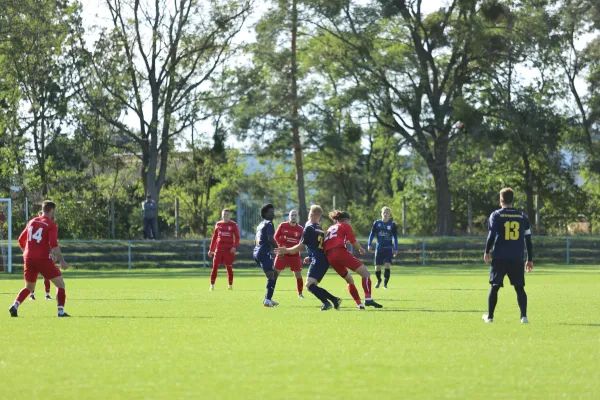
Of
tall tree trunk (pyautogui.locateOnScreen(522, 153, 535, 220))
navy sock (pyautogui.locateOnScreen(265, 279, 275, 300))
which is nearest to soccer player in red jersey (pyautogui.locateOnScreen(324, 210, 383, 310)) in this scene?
navy sock (pyautogui.locateOnScreen(265, 279, 275, 300))

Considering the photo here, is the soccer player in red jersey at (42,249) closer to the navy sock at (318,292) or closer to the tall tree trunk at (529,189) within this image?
the navy sock at (318,292)

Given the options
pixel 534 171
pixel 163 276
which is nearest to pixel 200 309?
pixel 163 276

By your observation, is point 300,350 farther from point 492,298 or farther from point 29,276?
point 29,276

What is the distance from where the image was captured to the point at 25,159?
54156 millimetres

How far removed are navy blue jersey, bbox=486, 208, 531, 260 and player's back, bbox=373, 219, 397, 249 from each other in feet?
36.9

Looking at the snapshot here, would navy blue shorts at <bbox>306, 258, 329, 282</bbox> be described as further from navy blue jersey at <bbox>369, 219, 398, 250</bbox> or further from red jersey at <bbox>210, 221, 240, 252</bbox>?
red jersey at <bbox>210, 221, 240, 252</bbox>

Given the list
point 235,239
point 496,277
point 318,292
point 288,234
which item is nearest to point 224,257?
point 235,239

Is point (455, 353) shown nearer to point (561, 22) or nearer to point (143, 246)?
point (143, 246)

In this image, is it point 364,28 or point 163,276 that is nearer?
point 163,276

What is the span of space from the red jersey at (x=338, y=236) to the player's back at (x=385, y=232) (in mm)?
8671

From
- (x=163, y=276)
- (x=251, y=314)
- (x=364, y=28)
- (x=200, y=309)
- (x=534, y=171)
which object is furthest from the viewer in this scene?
(x=534, y=171)

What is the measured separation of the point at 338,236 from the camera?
1703 cm

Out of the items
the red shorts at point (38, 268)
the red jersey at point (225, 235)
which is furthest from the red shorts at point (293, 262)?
the red shorts at point (38, 268)

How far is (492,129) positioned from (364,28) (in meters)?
7.10
